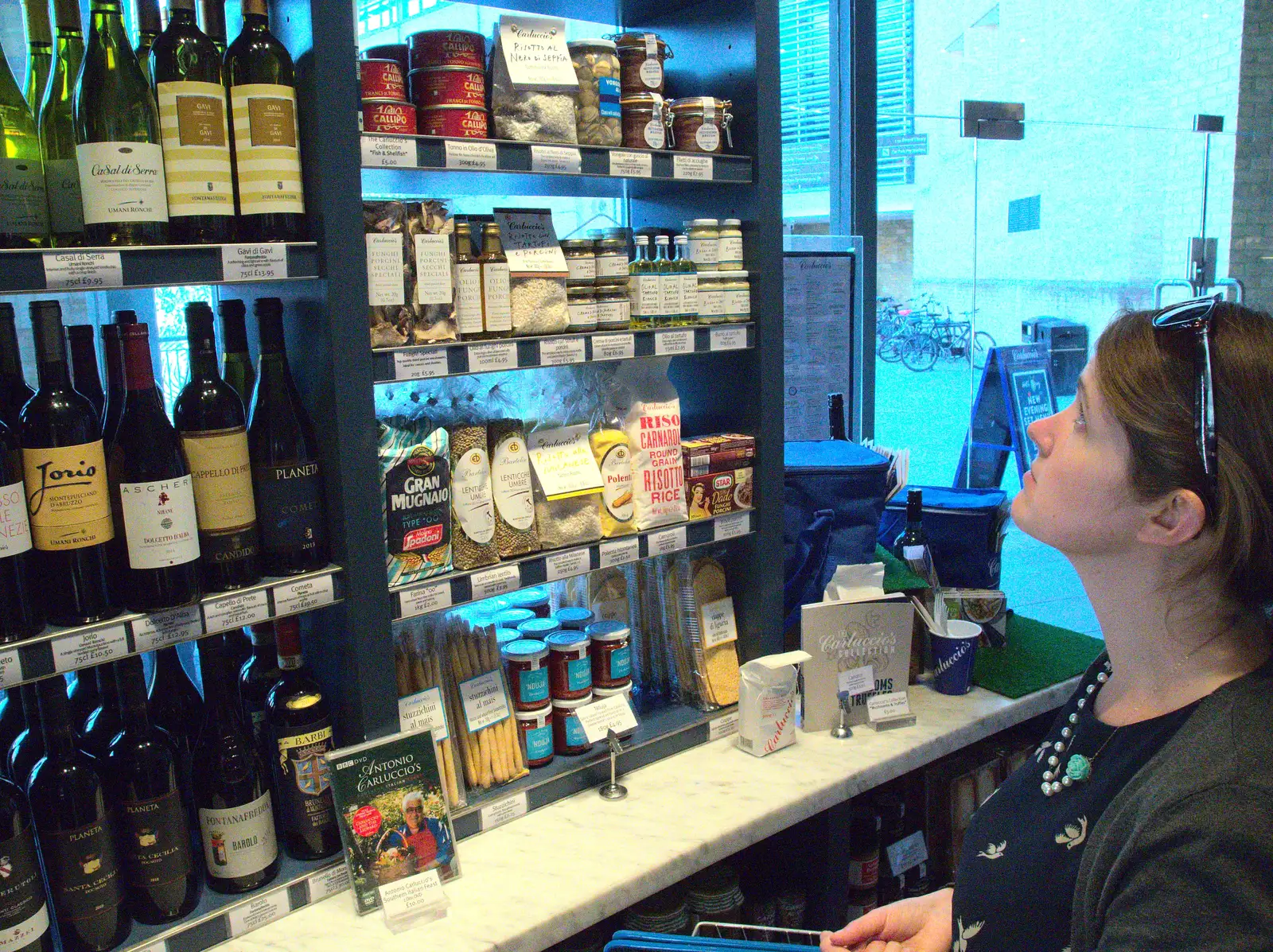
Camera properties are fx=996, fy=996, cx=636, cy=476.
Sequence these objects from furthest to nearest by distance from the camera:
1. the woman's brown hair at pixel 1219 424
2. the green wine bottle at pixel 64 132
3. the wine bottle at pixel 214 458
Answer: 1. the wine bottle at pixel 214 458
2. the green wine bottle at pixel 64 132
3. the woman's brown hair at pixel 1219 424

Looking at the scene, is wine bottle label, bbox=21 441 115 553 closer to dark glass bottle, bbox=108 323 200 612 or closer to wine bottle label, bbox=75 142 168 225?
dark glass bottle, bbox=108 323 200 612

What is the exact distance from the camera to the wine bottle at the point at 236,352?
1698mm

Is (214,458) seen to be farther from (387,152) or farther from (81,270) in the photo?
(387,152)

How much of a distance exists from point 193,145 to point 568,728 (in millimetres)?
1373

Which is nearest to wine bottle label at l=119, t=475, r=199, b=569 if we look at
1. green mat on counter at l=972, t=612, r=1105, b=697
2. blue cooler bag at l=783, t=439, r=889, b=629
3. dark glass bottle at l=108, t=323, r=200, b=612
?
dark glass bottle at l=108, t=323, r=200, b=612

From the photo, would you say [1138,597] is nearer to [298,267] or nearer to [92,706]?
[298,267]

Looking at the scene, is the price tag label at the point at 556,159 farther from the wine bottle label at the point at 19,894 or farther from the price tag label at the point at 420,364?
the wine bottle label at the point at 19,894

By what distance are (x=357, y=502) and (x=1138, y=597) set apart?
1252 mm

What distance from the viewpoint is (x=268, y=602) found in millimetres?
1683

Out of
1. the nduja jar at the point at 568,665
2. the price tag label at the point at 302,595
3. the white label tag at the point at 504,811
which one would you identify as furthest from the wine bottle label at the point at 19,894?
the nduja jar at the point at 568,665

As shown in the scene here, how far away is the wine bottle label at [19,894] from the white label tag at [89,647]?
0.28 m

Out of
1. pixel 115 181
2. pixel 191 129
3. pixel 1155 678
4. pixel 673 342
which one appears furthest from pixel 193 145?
pixel 1155 678

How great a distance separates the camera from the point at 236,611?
5.38 ft

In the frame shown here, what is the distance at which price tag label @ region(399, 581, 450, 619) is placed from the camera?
6.06ft
